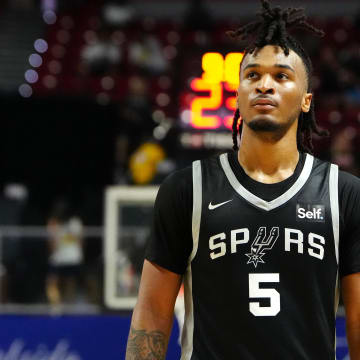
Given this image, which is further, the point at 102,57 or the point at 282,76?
the point at 102,57

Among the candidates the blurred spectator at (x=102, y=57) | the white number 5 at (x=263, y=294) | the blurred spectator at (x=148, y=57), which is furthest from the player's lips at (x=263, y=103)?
the blurred spectator at (x=102, y=57)

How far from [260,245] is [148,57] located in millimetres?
8755

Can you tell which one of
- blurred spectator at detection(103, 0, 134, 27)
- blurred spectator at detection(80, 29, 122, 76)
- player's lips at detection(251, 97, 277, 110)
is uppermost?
blurred spectator at detection(103, 0, 134, 27)

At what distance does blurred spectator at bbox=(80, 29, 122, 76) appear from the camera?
10695 millimetres

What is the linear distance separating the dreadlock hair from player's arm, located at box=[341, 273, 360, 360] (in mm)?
471

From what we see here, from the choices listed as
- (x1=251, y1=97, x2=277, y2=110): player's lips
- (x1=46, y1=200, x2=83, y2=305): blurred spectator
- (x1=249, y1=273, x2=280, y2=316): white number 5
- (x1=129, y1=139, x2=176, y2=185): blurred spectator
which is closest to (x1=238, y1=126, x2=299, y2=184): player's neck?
(x1=251, y1=97, x2=277, y2=110): player's lips

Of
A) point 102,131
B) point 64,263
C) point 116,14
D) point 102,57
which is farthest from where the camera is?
point 116,14

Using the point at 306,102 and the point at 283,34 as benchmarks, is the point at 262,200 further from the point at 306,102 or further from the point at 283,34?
the point at 283,34

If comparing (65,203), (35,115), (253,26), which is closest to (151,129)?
(65,203)

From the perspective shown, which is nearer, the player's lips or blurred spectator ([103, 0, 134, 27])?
the player's lips

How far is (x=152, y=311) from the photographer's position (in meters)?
2.32

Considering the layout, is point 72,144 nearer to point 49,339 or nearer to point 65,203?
point 65,203

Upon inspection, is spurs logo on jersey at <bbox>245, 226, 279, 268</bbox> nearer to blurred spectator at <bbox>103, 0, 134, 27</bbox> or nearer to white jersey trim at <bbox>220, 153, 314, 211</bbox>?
white jersey trim at <bbox>220, 153, 314, 211</bbox>

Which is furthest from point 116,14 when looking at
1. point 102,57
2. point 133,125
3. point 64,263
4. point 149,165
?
point 64,263
